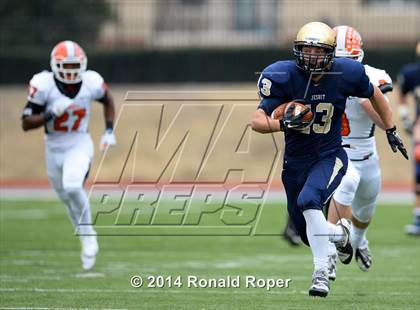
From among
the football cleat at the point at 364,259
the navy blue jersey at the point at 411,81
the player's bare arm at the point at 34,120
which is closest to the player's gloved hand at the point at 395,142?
the football cleat at the point at 364,259

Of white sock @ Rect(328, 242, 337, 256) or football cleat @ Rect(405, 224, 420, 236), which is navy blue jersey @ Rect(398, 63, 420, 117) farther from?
white sock @ Rect(328, 242, 337, 256)

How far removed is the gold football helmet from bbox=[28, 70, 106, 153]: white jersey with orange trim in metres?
2.80

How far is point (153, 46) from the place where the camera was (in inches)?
737

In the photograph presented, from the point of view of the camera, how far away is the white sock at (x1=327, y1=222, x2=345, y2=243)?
6.07 meters

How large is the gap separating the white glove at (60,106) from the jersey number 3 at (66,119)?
0.08 meters

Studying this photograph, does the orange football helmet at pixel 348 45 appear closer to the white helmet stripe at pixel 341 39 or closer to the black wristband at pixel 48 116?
the white helmet stripe at pixel 341 39

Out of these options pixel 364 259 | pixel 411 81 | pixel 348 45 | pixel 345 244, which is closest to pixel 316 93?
pixel 345 244

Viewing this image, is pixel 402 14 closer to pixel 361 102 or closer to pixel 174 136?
pixel 174 136

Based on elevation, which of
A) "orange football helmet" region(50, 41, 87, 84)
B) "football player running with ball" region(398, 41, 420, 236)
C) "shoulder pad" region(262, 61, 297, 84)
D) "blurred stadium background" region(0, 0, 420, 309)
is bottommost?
"blurred stadium background" region(0, 0, 420, 309)

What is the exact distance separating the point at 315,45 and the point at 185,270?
8.78ft

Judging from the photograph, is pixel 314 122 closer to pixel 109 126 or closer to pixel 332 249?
pixel 332 249

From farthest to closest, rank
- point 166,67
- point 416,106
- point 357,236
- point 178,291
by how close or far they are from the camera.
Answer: point 166,67
point 416,106
point 357,236
point 178,291

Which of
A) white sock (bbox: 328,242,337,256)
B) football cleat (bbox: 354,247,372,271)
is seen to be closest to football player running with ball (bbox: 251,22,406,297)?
white sock (bbox: 328,242,337,256)

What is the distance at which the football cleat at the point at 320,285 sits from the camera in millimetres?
5668
